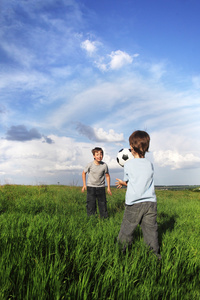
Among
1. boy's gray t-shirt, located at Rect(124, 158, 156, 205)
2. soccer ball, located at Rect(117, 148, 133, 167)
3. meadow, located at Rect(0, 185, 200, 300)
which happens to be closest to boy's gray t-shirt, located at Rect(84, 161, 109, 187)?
soccer ball, located at Rect(117, 148, 133, 167)

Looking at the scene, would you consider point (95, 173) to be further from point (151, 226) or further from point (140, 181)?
point (151, 226)

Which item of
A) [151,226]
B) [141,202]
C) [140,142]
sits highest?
[140,142]

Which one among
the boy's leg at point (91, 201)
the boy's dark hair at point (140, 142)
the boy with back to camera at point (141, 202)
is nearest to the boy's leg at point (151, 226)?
the boy with back to camera at point (141, 202)

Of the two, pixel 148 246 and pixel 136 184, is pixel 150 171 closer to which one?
pixel 136 184

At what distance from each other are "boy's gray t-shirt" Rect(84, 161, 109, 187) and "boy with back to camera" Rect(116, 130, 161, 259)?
2835 millimetres

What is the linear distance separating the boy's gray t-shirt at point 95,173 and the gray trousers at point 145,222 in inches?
117

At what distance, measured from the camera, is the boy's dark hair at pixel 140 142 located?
3643 mm

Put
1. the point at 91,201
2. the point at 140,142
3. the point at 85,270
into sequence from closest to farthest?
the point at 85,270
the point at 140,142
the point at 91,201

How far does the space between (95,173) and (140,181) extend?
10.0 ft

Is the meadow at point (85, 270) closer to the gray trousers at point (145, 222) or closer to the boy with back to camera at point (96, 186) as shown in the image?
the gray trousers at point (145, 222)

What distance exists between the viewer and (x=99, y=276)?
7.80 ft

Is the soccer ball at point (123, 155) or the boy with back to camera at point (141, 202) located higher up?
the soccer ball at point (123, 155)

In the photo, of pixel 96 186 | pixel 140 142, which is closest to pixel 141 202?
pixel 140 142

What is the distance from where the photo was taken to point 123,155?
23.0ft
